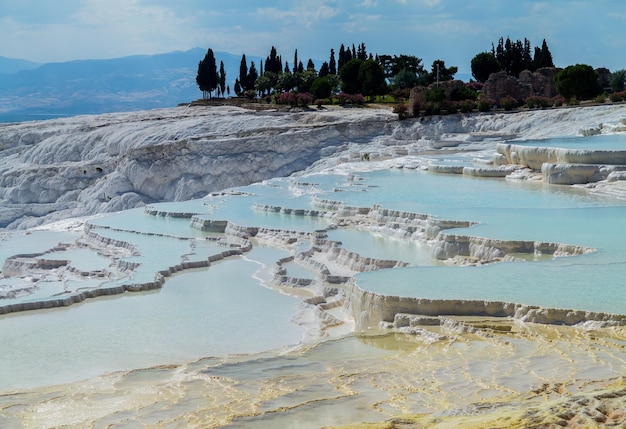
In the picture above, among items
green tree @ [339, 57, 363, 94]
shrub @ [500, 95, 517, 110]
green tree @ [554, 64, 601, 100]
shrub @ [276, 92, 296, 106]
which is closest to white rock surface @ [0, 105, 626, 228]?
shrub @ [500, 95, 517, 110]

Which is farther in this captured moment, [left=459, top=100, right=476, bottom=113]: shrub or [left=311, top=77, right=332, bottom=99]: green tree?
[left=311, top=77, right=332, bottom=99]: green tree

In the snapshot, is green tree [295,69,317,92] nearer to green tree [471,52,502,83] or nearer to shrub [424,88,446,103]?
green tree [471,52,502,83]

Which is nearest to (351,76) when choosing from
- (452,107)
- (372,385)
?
(452,107)

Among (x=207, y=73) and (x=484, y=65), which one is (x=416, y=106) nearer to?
(x=484, y=65)

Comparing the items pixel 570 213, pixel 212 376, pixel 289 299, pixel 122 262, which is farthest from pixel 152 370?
pixel 570 213

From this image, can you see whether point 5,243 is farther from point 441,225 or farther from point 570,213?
point 570,213

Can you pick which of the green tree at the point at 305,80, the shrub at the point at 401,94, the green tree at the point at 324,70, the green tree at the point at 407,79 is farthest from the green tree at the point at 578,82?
the green tree at the point at 324,70
